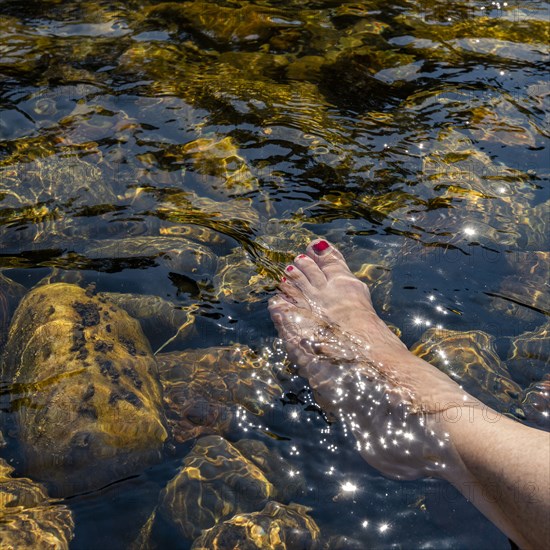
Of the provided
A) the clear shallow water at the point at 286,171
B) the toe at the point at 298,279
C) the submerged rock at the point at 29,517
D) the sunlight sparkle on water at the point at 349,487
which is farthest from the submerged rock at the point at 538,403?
the submerged rock at the point at 29,517

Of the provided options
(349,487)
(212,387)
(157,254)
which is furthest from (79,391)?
(349,487)

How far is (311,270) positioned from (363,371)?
3.06 feet

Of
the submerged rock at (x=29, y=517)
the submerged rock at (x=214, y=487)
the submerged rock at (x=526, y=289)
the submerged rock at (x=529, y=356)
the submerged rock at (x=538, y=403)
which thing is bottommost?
the submerged rock at (x=214, y=487)

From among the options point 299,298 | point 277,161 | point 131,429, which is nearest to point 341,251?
point 299,298

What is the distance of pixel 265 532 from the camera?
8.62 feet

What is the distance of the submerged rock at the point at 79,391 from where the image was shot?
2760 millimetres

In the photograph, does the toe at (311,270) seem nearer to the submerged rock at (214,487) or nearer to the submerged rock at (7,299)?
the submerged rock at (214,487)

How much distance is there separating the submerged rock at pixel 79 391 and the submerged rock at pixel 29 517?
0.07m

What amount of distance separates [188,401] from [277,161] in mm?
2149

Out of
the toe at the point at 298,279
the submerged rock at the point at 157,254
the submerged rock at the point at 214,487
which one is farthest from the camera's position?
the toe at the point at 298,279

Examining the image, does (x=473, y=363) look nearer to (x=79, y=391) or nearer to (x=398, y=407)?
(x=398, y=407)

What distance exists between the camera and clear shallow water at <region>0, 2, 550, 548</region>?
302 cm

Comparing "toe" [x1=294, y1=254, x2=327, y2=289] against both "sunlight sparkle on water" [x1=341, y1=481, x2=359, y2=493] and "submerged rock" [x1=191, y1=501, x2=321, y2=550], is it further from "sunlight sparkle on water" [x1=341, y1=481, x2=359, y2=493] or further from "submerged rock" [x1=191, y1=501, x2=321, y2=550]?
"submerged rock" [x1=191, y1=501, x2=321, y2=550]

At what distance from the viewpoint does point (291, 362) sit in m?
3.47
